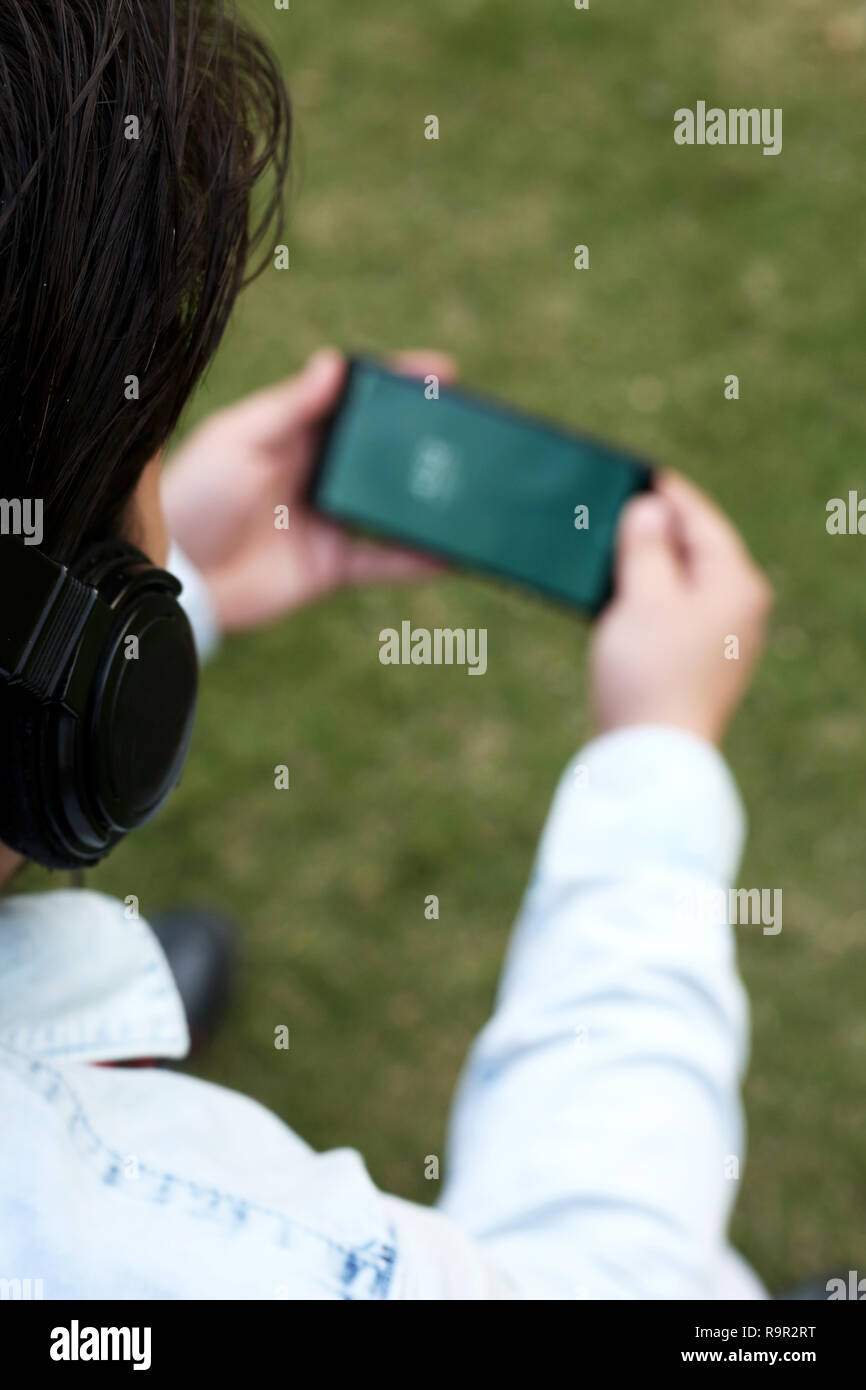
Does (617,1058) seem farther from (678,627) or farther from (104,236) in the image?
(104,236)

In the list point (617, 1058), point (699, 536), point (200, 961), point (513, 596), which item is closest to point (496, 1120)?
point (617, 1058)

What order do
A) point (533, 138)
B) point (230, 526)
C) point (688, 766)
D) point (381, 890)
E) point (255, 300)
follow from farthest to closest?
point (533, 138), point (255, 300), point (381, 890), point (230, 526), point (688, 766)

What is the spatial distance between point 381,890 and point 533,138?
1.60m

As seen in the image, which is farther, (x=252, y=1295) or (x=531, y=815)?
(x=531, y=815)

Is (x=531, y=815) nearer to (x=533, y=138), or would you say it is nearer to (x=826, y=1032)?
(x=826, y=1032)

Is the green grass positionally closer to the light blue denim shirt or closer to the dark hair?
the light blue denim shirt

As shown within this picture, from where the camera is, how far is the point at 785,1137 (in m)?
1.67

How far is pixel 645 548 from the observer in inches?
51.6

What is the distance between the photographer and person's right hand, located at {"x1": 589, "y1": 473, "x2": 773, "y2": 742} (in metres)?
1.15

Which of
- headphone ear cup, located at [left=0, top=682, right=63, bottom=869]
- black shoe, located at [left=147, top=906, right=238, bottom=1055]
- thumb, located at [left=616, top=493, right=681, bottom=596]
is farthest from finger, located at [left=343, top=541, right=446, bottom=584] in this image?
headphone ear cup, located at [left=0, top=682, right=63, bottom=869]

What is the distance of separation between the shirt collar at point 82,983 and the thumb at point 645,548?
0.67 metres

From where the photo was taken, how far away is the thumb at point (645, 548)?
4.15ft

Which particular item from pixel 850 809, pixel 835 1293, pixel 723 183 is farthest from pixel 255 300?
pixel 835 1293

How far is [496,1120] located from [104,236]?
2.18 feet
